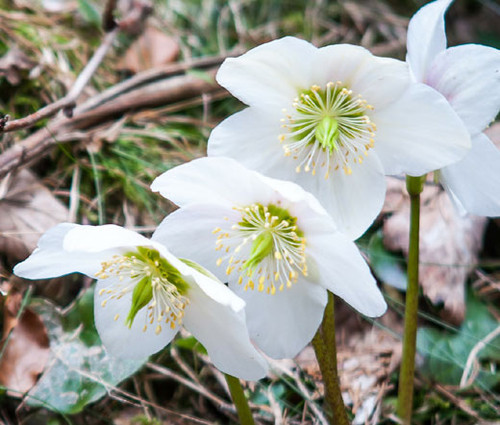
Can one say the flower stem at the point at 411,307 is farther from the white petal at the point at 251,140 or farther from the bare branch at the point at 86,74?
the bare branch at the point at 86,74

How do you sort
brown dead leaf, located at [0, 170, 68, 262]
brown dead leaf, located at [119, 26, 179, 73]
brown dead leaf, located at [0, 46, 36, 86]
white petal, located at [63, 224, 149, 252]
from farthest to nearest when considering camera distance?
brown dead leaf, located at [119, 26, 179, 73] < brown dead leaf, located at [0, 46, 36, 86] < brown dead leaf, located at [0, 170, 68, 262] < white petal, located at [63, 224, 149, 252]

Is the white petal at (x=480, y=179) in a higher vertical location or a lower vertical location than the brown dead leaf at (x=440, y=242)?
higher

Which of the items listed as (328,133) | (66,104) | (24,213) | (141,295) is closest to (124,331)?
(141,295)

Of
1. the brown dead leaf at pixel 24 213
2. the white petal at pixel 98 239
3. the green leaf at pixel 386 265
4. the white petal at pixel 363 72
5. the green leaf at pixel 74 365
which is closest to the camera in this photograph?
the white petal at pixel 98 239

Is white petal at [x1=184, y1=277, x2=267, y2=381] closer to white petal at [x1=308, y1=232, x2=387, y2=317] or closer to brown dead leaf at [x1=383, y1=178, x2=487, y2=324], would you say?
white petal at [x1=308, y1=232, x2=387, y2=317]

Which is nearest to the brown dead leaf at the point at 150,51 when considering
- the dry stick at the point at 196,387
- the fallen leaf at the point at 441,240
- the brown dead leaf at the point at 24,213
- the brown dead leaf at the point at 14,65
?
the brown dead leaf at the point at 14,65

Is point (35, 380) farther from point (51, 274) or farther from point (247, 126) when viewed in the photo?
point (247, 126)

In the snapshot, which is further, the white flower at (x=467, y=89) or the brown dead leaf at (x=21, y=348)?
the brown dead leaf at (x=21, y=348)

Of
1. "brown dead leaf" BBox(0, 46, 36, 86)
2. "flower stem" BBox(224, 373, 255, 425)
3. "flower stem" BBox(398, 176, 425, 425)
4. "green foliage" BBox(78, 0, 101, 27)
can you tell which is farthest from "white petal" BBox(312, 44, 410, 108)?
"green foliage" BBox(78, 0, 101, 27)
